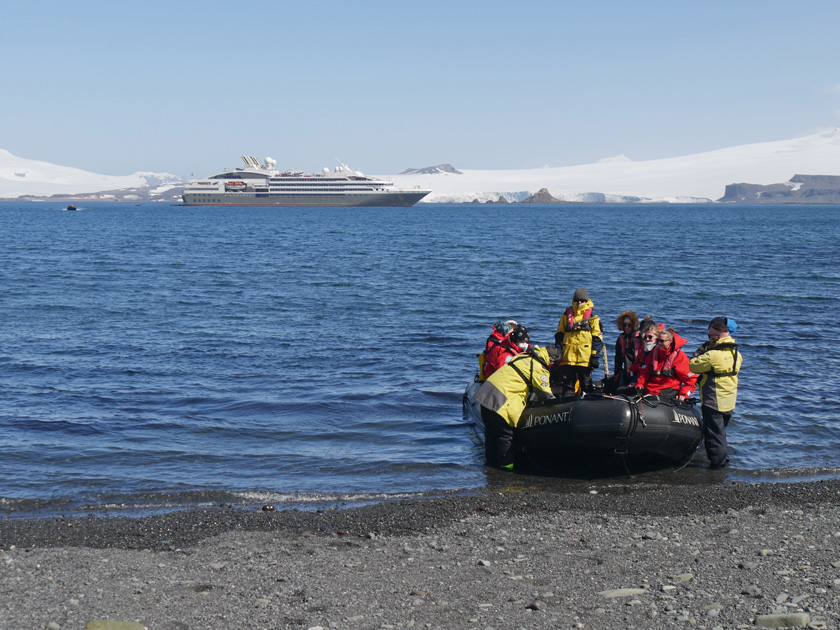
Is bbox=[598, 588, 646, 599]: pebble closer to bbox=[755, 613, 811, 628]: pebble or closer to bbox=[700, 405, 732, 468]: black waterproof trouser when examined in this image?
bbox=[755, 613, 811, 628]: pebble

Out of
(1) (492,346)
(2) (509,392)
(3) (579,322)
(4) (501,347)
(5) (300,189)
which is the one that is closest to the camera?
(2) (509,392)

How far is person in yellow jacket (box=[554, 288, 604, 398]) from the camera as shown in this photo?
10.3m

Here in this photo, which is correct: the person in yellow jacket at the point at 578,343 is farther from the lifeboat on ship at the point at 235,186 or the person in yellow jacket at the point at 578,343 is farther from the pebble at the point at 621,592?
the lifeboat on ship at the point at 235,186

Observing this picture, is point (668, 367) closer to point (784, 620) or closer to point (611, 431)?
point (611, 431)

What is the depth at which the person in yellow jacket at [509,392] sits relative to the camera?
30.2ft

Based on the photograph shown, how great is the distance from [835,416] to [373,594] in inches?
360

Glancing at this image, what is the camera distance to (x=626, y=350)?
10.4m

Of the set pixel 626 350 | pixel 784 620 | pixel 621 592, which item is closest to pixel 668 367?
pixel 626 350

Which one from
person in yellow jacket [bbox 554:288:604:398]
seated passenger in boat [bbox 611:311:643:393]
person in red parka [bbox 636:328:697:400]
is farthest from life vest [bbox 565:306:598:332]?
person in red parka [bbox 636:328:697:400]

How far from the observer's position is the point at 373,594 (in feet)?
18.8

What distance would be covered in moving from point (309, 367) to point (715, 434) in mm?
8699

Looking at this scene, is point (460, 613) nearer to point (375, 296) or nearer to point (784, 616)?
point (784, 616)

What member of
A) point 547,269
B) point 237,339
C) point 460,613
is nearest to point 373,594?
point 460,613

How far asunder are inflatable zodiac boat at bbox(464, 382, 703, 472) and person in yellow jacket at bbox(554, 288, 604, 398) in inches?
38.7
